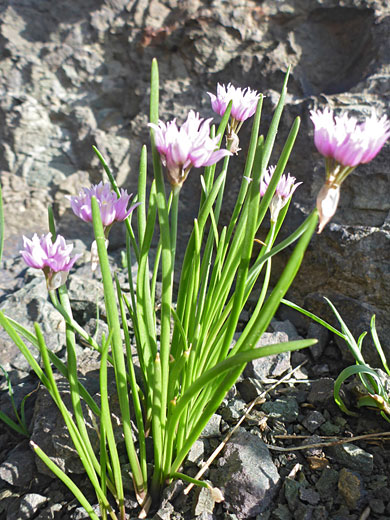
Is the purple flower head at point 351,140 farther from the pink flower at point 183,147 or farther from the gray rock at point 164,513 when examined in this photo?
the gray rock at point 164,513

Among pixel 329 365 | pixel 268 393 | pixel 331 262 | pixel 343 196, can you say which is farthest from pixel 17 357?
pixel 343 196

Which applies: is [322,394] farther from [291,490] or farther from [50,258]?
[50,258]

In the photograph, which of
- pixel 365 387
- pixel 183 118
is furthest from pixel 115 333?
pixel 183 118

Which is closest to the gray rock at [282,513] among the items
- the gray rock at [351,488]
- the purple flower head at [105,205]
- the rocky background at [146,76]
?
the gray rock at [351,488]

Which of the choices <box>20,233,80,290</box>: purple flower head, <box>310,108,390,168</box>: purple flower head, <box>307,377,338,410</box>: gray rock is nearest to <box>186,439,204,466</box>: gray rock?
<box>307,377,338,410</box>: gray rock

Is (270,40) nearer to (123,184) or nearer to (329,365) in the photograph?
(123,184)

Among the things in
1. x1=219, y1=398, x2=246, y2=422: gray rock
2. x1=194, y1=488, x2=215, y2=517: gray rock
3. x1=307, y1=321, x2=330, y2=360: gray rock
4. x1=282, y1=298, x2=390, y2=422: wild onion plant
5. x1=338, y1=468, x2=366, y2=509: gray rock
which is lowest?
x1=194, y1=488, x2=215, y2=517: gray rock

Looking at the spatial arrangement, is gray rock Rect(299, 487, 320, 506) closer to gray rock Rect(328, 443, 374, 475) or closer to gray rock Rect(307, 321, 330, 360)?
gray rock Rect(328, 443, 374, 475)
